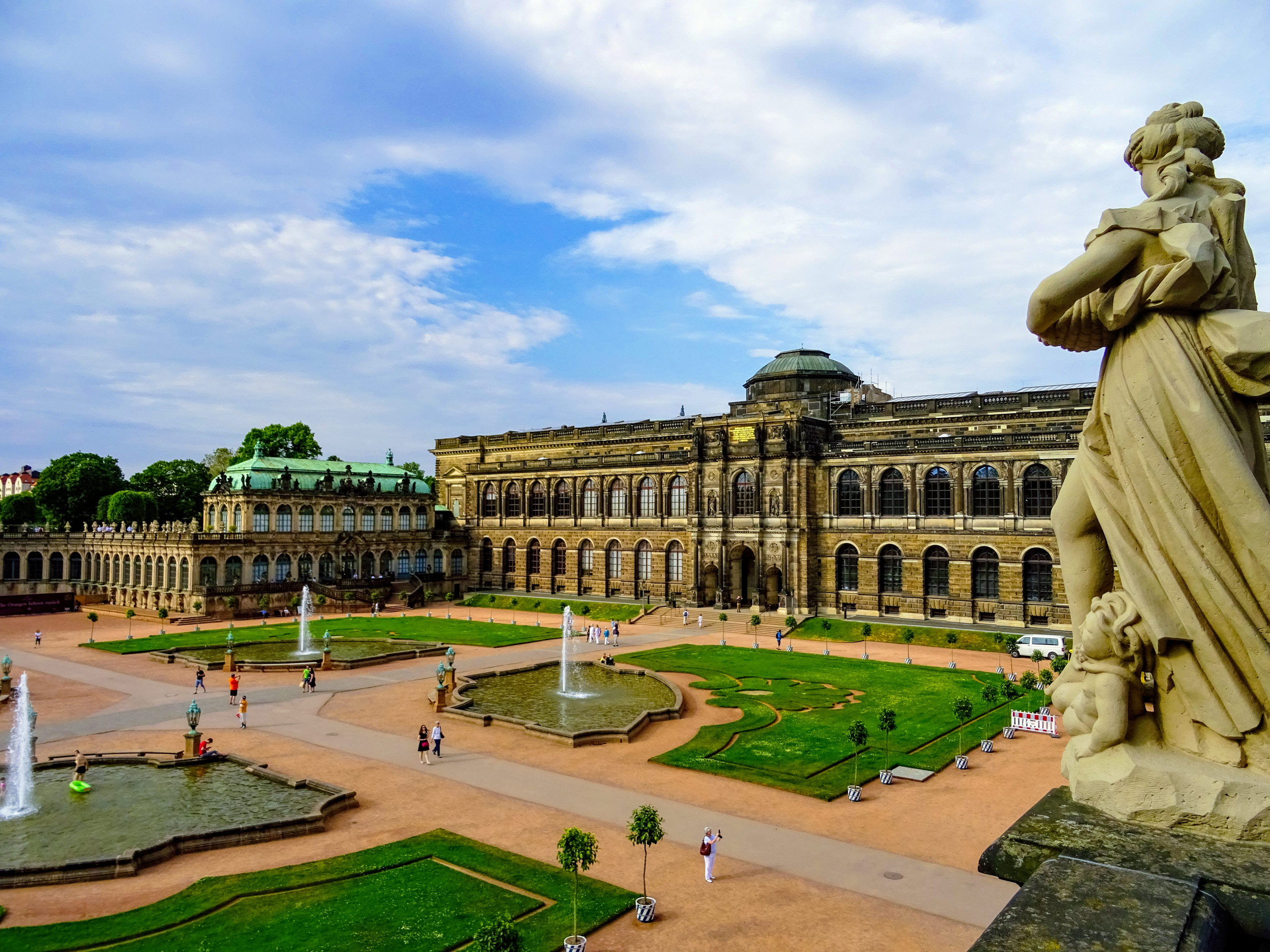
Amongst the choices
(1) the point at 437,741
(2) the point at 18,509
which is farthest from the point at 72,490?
(1) the point at 437,741

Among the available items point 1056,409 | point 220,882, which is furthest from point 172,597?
point 1056,409

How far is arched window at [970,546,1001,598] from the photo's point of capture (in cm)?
5656

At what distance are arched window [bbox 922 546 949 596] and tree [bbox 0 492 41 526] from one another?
315 feet

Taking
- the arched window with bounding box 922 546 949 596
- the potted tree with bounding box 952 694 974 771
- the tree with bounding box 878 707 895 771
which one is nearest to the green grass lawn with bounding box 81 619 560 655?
the arched window with bounding box 922 546 949 596

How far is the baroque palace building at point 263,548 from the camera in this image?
6794 cm

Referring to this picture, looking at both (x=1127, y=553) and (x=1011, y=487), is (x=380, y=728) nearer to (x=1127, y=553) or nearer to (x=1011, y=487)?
(x=1127, y=553)

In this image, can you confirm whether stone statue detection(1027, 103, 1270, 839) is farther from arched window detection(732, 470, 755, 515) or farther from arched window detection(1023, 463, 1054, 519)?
arched window detection(732, 470, 755, 515)

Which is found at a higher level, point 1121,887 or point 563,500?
point 563,500

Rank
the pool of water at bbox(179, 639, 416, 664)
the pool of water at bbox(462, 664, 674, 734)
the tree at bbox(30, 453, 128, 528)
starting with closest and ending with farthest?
1. the pool of water at bbox(462, 664, 674, 734)
2. the pool of water at bbox(179, 639, 416, 664)
3. the tree at bbox(30, 453, 128, 528)

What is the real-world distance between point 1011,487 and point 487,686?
36865 mm

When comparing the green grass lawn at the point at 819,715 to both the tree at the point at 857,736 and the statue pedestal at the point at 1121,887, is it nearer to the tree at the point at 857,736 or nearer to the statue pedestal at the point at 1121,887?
the tree at the point at 857,736

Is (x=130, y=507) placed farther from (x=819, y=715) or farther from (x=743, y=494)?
(x=819, y=715)

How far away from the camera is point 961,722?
101 feet

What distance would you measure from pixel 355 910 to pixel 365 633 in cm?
4169
